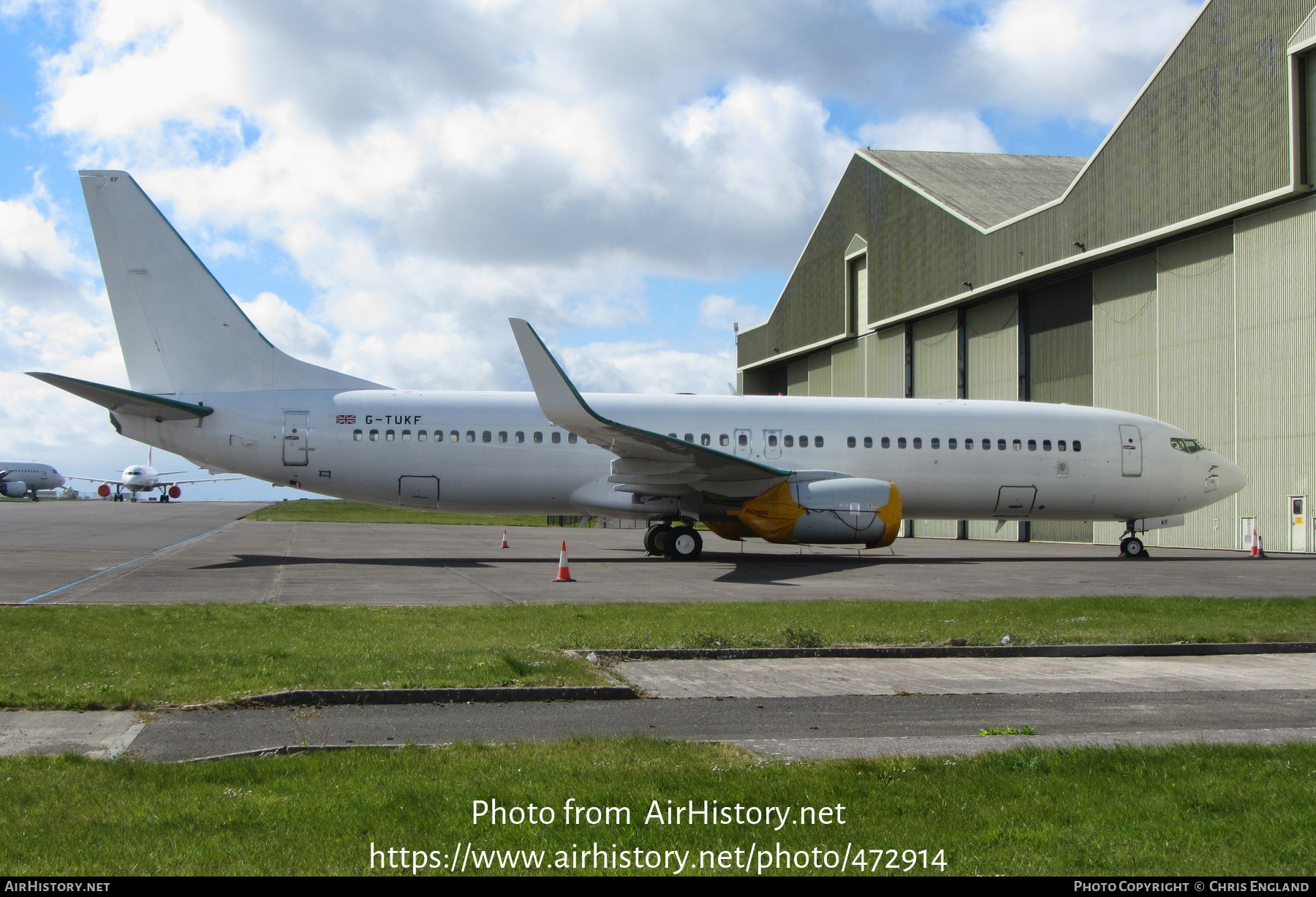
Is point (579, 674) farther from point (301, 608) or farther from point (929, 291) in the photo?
point (929, 291)

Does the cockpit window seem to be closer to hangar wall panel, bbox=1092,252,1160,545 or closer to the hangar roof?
hangar wall panel, bbox=1092,252,1160,545

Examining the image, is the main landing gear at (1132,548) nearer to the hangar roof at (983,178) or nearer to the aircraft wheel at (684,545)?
the aircraft wheel at (684,545)

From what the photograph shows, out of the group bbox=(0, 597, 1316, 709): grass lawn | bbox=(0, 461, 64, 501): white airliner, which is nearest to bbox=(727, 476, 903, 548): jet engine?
bbox=(0, 597, 1316, 709): grass lawn

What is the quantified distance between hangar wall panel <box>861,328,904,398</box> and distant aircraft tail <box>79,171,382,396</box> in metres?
27.9

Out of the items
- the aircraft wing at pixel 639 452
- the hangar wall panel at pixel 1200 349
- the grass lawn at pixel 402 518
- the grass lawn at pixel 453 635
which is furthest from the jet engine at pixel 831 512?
the grass lawn at pixel 402 518

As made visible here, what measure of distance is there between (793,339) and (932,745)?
46399 millimetres

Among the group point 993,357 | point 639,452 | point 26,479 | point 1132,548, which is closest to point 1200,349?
point 1132,548

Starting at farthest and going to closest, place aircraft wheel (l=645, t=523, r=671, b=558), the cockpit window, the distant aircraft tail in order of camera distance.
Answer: the cockpit window
aircraft wheel (l=645, t=523, r=671, b=558)
the distant aircraft tail

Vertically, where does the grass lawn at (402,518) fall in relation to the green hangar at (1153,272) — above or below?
below

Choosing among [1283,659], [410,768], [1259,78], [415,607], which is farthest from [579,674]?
[1259,78]

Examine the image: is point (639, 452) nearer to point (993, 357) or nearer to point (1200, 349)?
point (1200, 349)

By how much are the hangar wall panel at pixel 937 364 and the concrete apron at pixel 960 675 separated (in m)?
31.6

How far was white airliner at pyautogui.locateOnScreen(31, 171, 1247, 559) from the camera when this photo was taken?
70.8 ft

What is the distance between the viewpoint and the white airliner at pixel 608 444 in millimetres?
21594
